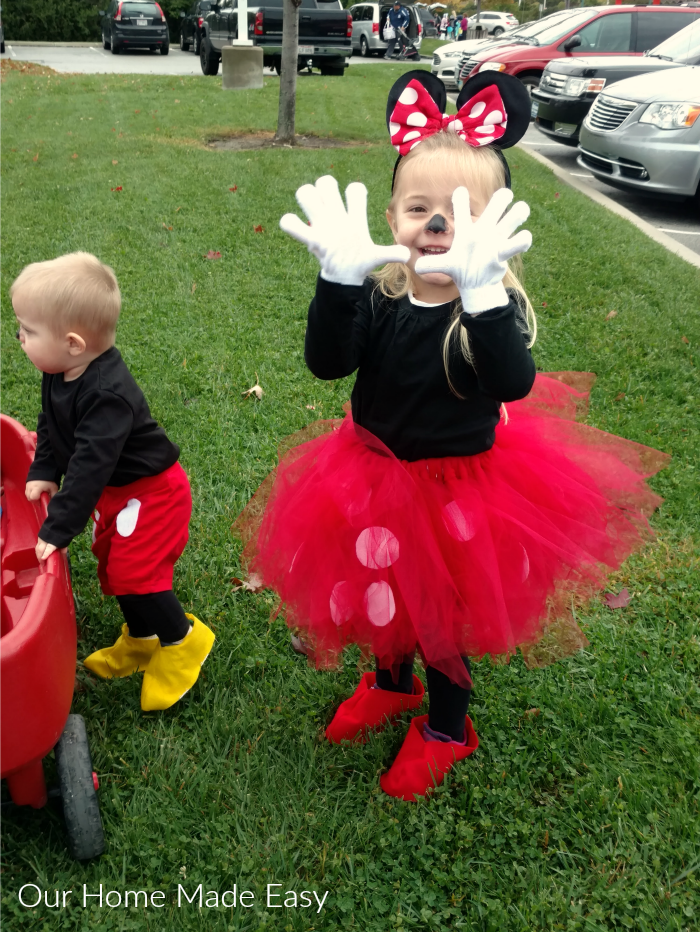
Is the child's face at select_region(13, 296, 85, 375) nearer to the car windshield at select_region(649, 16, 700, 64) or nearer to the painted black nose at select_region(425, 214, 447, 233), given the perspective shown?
the painted black nose at select_region(425, 214, 447, 233)

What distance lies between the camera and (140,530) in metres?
2.35

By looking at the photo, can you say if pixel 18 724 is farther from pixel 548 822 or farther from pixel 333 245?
pixel 548 822

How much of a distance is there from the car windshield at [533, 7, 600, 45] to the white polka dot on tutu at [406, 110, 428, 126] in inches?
507

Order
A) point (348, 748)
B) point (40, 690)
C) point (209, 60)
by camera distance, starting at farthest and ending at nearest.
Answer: point (209, 60) → point (348, 748) → point (40, 690)

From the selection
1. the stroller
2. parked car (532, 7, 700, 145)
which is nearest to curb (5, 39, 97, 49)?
the stroller

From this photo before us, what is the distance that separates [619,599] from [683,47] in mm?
10072

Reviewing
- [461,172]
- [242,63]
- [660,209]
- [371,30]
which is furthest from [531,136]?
[371,30]

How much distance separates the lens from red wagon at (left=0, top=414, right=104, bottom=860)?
1.74 metres

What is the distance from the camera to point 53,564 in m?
2.03

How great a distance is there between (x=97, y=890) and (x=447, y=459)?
1419mm

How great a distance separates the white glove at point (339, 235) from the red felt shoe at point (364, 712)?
1.39 meters

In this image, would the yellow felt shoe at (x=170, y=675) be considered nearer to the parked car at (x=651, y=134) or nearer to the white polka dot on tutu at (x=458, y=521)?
the white polka dot on tutu at (x=458, y=521)

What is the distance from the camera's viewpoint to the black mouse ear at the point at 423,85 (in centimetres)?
199

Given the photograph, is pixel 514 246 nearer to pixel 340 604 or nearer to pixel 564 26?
pixel 340 604
